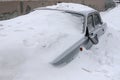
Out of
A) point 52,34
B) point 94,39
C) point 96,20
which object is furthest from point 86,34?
point 96,20

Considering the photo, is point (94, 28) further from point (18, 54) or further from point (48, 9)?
point (18, 54)

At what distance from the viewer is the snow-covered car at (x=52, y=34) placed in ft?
17.6

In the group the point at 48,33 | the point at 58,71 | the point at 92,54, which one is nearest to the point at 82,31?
the point at 92,54

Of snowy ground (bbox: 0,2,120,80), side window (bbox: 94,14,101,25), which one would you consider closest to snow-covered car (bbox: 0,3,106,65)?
snowy ground (bbox: 0,2,120,80)

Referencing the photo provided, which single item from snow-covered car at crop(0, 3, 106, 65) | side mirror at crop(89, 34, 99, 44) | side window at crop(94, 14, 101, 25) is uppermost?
snow-covered car at crop(0, 3, 106, 65)

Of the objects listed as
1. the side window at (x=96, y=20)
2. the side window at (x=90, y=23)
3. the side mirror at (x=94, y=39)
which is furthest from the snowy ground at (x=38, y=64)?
the side window at (x=96, y=20)

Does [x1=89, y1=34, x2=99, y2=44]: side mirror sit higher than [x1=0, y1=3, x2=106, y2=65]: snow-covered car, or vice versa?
[x1=0, y1=3, x2=106, y2=65]: snow-covered car

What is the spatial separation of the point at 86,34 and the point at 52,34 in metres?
1.18

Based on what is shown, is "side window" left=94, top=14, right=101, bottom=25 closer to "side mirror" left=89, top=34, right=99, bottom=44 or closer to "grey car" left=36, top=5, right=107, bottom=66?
"grey car" left=36, top=5, right=107, bottom=66

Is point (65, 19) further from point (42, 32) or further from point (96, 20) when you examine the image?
point (96, 20)

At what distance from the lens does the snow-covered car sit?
17.6 feet

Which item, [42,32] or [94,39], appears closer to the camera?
[42,32]

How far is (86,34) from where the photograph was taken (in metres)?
6.91

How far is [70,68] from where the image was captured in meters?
5.75
